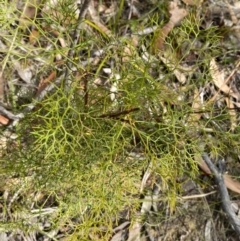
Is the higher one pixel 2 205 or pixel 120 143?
pixel 120 143

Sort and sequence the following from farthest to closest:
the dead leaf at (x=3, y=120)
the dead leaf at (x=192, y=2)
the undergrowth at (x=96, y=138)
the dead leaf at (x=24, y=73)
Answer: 1. the dead leaf at (x=192, y=2)
2. the dead leaf at (x=24, y=73)
3. the dead leaf at (x=3, y=120)
4. the undergrowth at (x=96, y=138)

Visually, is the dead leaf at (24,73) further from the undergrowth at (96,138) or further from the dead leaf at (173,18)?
the dead leaf at (173,18)

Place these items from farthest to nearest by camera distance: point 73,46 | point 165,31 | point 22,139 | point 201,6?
point 201,6 → point 165,31 → point 22,139 → point 73,46

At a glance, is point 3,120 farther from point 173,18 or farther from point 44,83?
point 173,18

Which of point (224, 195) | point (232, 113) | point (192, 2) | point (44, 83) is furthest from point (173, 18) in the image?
point (224, 195)

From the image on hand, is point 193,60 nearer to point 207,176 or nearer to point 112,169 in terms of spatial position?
point 207,176

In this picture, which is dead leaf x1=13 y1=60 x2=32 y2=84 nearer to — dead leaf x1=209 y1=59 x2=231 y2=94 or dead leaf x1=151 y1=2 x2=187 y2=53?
dead leaf x1=151 y1=2 x2=187 y2=53

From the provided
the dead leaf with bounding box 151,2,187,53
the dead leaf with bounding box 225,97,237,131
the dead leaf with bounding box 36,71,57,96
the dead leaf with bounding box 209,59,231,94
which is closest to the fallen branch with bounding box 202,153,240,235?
the dead leaf with bounding box 225,97,237,131

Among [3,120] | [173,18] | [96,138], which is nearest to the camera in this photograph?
[96,138]

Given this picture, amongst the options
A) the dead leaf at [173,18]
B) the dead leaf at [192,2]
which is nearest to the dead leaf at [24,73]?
the dead leaf at [173,18]

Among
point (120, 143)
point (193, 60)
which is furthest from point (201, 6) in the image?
point (120, 143)

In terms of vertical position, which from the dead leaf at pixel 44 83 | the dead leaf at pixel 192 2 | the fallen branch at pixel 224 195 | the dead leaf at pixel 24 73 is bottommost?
the fallen branch at pixel 224 195
